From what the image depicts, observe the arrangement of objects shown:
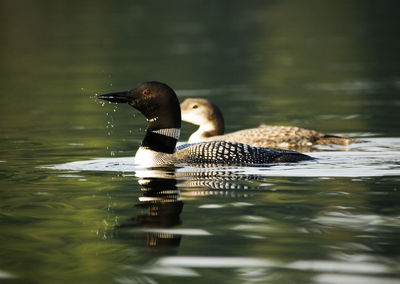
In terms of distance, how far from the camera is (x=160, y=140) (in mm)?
8164

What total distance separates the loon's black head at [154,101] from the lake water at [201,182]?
18.0 inches

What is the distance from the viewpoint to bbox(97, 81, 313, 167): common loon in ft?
26.1

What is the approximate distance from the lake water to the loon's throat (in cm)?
24

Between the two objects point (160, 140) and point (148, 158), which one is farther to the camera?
point (160, 140)

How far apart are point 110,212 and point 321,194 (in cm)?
145

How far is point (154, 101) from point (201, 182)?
1.29m

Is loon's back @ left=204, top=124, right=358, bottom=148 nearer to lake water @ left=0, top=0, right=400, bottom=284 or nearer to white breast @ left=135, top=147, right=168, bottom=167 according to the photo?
lake water @ left=0, top=0, right=400, bottom=284

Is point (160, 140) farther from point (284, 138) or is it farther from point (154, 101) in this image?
point (284, 138)

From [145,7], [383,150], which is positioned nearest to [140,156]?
[383,150]

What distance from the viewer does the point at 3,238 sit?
5.44 meters

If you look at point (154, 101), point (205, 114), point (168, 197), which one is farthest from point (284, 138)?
point (168, 197)

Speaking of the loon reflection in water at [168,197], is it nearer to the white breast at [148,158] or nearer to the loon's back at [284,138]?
the white breast at [148,158]

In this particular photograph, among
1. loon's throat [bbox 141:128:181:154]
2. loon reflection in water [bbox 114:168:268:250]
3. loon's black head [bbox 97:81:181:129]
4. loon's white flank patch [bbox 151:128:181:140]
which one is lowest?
loon reflection in water [bbox 114:168:268:250]

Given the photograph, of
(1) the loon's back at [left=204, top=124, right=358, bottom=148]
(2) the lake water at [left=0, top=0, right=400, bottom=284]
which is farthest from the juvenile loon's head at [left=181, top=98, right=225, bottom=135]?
(1) the loon's back at [left=204, top=124, right=358, bottom=148]
